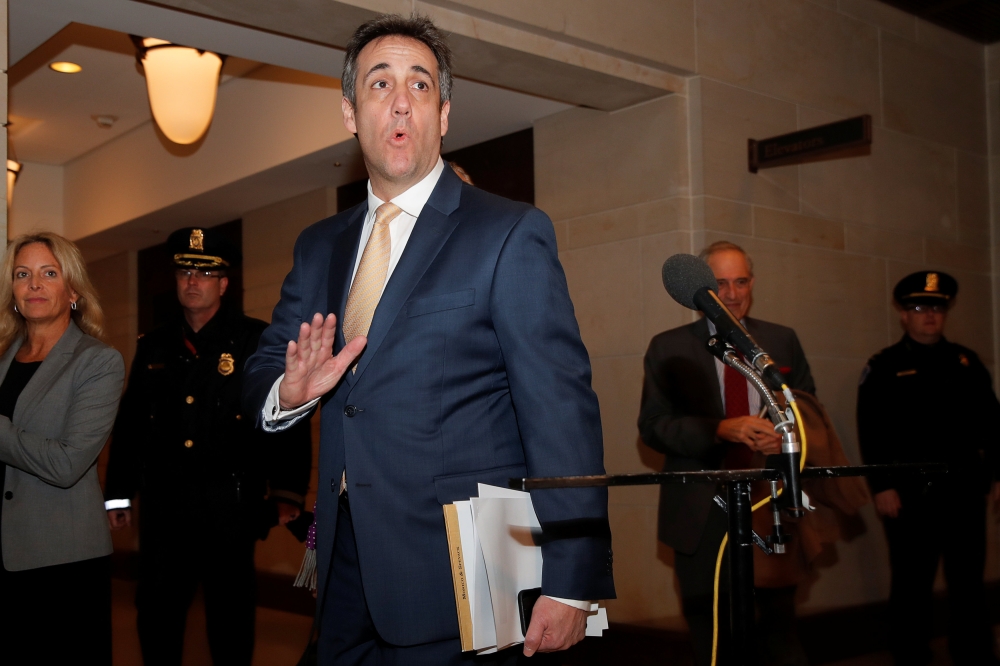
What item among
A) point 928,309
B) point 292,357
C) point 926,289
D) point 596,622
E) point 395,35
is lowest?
point 596,622

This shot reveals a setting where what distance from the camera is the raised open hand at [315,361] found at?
5.06 ft

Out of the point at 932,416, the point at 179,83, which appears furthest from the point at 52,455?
the point at 932,416

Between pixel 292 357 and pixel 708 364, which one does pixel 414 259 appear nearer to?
pixel 292 357

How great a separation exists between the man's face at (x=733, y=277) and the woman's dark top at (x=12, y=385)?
91.9 inches

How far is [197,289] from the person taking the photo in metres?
3.70

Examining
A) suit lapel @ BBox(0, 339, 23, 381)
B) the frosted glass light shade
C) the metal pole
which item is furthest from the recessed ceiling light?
the metal pole

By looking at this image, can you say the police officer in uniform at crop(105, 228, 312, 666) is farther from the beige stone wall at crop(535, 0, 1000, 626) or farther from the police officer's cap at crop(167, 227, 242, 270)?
the beige stone wall at crop(535, 0, 1000, 626)

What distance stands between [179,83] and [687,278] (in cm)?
471

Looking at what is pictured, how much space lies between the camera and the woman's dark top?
→ 283 centimetres

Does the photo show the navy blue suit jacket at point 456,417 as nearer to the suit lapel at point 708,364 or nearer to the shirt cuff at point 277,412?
the shirt cuff at point 277,412

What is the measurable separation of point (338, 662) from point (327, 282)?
702 mm

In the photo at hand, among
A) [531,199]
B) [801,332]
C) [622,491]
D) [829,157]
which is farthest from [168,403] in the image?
[829,157]

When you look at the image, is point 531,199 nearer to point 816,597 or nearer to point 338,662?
point 816,597

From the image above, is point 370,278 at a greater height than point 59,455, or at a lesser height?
greater
